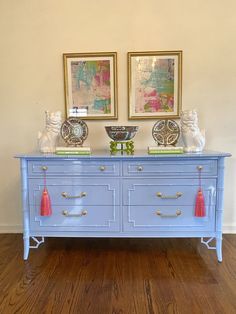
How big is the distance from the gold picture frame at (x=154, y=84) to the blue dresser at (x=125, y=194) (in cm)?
65

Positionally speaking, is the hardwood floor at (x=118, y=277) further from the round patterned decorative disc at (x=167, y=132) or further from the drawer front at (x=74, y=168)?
the round patterned decorative disc at (x=167, y=132)

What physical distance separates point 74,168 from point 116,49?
124 cm

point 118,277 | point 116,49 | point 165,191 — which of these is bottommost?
point 118,277

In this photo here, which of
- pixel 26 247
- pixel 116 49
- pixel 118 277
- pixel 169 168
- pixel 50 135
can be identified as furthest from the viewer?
pixel 116 49

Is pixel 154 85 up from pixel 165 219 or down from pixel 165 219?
up

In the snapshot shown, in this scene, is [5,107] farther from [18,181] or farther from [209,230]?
[209,230]

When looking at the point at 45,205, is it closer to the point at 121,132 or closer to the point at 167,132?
the point at 121,132

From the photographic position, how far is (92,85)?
7.56ft

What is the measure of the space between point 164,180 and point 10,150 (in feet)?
5.18

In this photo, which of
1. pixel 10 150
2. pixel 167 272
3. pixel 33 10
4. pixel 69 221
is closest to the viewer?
pixel 167 272

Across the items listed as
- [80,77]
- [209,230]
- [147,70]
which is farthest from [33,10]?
[209,230]

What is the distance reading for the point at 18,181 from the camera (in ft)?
7.95

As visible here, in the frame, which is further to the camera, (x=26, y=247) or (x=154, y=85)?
(x=154, y=85)

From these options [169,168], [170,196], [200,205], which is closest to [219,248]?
[200,205]
